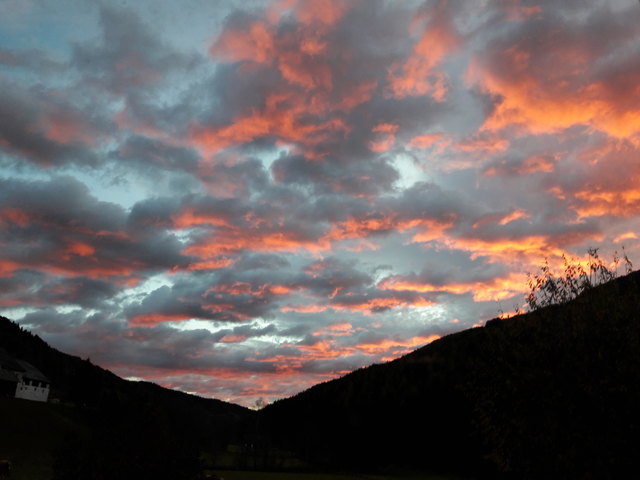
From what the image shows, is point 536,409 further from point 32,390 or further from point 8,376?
point 32,390

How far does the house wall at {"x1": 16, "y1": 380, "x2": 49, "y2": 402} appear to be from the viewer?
133 metres

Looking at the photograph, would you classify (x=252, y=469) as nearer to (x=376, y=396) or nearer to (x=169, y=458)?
(x=376, y=396)

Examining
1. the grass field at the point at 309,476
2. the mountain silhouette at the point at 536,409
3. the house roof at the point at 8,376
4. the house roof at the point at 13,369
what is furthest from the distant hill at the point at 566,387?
the house roof at the point at 13,369

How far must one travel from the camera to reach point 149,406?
2636 centimetres

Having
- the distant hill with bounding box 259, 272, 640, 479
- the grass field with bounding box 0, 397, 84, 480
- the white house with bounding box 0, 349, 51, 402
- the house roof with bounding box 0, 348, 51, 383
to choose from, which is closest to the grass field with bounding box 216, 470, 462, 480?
the grass field with bounding box 0, 397, 84, 480

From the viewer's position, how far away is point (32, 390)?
136375mm

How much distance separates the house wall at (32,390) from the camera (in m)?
133

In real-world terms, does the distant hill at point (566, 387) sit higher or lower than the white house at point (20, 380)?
lower

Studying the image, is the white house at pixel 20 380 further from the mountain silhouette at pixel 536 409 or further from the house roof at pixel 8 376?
the mountain silhouette at pixel 536 409

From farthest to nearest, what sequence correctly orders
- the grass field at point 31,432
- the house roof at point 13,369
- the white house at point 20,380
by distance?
1. the house roof at point 13,369
2. the white house at point 20,380
3. the grass field at point 31,432

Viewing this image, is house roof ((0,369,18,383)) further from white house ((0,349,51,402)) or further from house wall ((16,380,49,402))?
house wall ((16,380,49,402))

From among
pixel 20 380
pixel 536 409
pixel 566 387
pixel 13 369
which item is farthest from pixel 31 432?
pixel 566 387

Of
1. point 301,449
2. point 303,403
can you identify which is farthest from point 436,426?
point 303,403

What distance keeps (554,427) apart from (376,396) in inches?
4399
